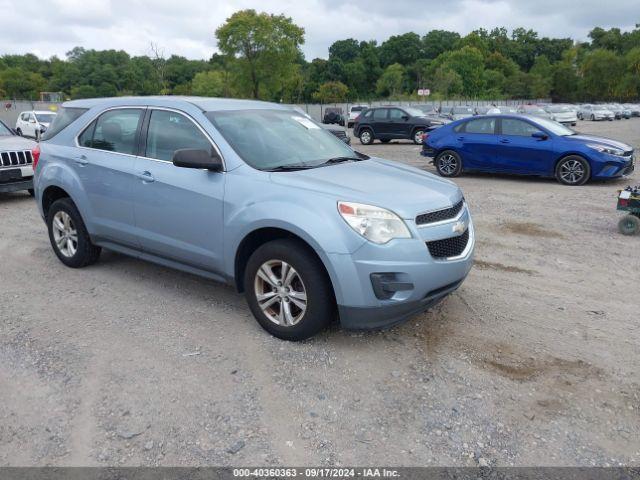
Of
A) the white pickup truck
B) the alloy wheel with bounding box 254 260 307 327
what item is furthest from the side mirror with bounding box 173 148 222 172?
the white pickup truck

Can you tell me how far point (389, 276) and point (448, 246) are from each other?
61cm

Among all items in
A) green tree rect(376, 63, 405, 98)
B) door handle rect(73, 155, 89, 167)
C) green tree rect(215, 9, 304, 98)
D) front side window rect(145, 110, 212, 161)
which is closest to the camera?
front side window rect(145, 110, 212, 161)

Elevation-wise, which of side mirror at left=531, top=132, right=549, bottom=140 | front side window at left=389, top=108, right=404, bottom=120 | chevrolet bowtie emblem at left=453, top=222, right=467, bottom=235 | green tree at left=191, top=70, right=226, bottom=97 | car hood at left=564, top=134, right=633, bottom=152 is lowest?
chevrolet bowtie emblem at left=453, top=222, right=467, bottom=235

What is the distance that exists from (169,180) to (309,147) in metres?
1.24

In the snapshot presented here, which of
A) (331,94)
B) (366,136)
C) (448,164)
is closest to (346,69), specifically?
(331,94)

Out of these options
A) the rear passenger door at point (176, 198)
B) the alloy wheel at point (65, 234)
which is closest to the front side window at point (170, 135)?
the rear passenger door at point (176, 198)

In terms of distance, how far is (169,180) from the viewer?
4.53m

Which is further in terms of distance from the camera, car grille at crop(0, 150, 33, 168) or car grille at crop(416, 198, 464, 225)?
car grille at crop(0, 150, 33, 168)

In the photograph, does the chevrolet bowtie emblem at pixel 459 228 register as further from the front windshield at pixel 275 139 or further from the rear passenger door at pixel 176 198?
the rear passenger door at pixel 176 198

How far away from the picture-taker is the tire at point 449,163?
504 inches

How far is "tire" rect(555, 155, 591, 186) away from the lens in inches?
438

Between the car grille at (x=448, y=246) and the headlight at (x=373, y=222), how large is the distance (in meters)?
0.25

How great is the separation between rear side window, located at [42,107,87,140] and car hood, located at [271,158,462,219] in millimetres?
2816

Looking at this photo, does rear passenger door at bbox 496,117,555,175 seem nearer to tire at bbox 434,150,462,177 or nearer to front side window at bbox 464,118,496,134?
front side window at bbox 464,118,496,134
